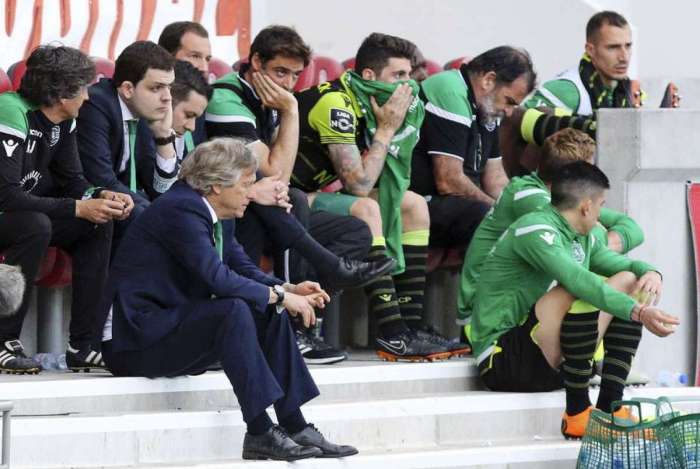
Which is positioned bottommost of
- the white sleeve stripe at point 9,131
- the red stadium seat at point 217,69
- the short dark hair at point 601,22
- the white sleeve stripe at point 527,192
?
the white sleeve stripe at point 527,192

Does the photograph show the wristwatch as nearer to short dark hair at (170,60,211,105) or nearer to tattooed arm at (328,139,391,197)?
short dark hair at (170,60,211,105)

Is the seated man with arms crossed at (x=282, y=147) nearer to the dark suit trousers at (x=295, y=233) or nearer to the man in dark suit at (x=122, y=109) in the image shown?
the dark suit trousers at (x=295, y=233)

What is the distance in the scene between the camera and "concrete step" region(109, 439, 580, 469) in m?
6.12

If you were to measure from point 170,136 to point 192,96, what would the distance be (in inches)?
7.1

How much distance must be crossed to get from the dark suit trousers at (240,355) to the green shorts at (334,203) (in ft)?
4.27

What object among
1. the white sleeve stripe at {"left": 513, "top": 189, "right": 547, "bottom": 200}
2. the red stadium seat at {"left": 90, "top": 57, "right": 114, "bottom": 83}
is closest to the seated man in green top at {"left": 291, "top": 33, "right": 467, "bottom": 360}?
the white sleeve stripe at {"left": 513, "top": 189, "right": 547, "bottom": 200}

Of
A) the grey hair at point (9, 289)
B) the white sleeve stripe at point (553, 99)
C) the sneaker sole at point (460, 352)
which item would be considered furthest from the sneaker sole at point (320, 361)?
the grey hair at point (9, 289)

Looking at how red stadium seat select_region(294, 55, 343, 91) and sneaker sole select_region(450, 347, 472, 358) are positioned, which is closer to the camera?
sneaker sole select_region(450, 347, 472, 358)

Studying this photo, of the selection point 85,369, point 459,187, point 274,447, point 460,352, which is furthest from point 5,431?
point 459,187

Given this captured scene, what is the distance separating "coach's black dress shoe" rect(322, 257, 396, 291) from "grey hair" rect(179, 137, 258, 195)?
0.95 m

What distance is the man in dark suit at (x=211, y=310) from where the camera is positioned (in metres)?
5.87

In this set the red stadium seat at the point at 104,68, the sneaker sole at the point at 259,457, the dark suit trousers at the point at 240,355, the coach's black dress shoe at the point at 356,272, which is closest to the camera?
the dark suit trousers at the point at 240,355

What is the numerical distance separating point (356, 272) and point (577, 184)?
928 mm

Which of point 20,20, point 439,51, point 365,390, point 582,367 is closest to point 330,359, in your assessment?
point 365,390
